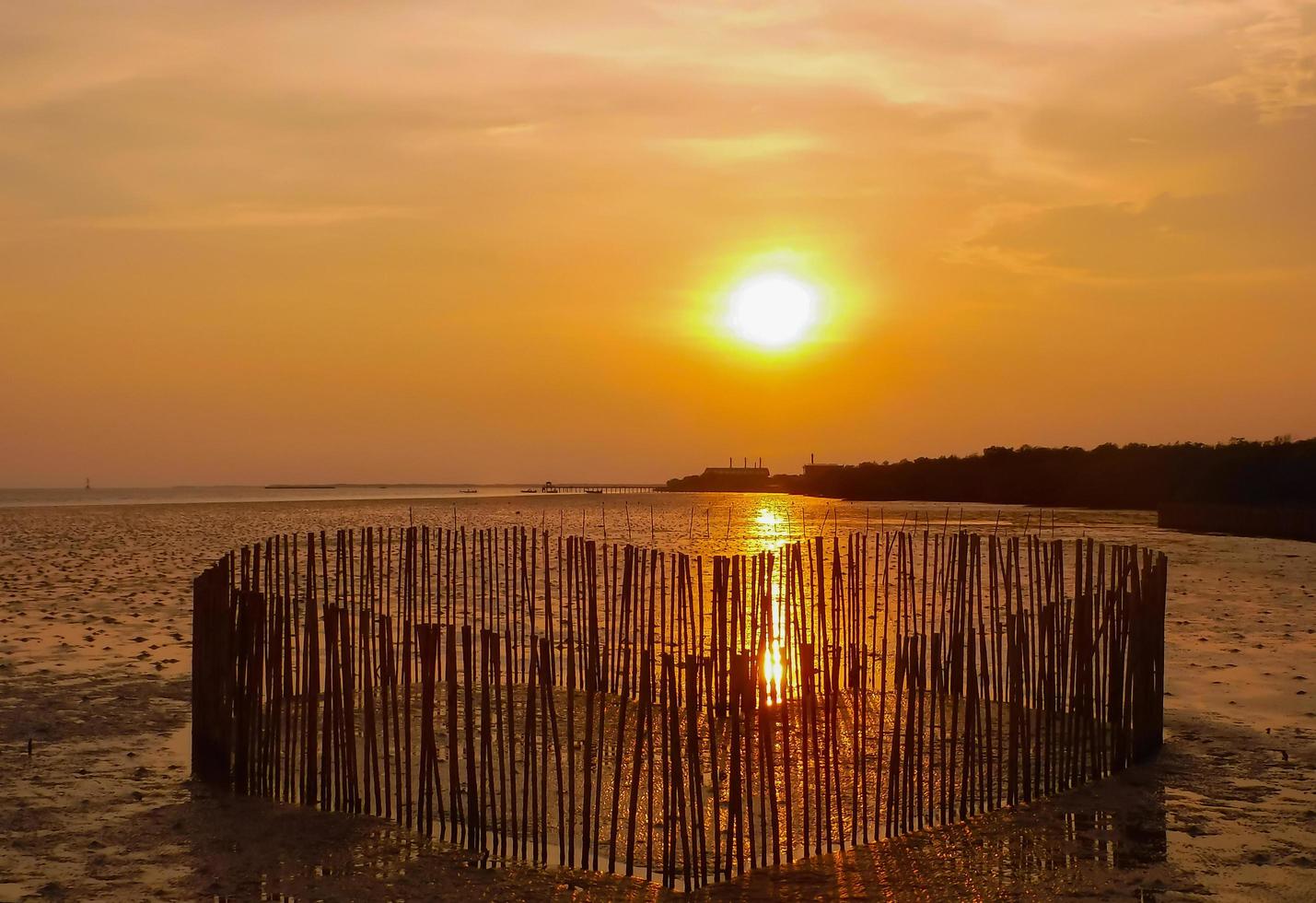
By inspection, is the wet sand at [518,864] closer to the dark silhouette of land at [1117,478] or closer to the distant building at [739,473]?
the dark silhouette of land at [1117,478]

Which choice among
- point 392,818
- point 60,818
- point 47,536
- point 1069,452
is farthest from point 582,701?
point 1069,452

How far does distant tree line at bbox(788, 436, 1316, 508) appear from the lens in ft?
137

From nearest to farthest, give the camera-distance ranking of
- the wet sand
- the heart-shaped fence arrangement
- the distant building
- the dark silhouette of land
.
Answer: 1. the wet sand
2. the heart-shaped fence arrangement
3. the dark silhouette of land
4. the distant building

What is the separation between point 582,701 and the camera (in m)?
9.70

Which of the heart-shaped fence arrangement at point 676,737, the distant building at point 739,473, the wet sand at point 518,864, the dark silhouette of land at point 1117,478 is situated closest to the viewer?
the wet sand at point 518,864

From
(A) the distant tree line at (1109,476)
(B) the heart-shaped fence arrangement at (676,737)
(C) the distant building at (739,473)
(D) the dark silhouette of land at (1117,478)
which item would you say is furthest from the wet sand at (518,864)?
(C) the distant building at (739,473)

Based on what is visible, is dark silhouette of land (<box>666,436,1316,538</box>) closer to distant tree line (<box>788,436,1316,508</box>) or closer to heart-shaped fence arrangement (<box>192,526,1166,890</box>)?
distant tree line (<box>788,436,1316,508</box>)

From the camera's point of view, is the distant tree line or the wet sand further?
the distant tree line

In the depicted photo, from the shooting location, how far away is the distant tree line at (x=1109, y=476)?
41.9 metres

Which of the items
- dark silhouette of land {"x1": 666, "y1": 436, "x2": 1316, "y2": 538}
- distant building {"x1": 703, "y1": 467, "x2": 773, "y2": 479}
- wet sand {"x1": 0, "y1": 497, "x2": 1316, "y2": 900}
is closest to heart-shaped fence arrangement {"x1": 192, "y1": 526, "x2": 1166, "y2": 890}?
wet sand {"x1": 0, "y1": 497, "x2": 1316, "y2": 900}

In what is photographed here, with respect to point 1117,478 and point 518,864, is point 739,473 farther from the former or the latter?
point 518,864

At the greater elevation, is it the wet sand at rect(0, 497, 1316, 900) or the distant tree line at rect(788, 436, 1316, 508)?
the distant tree line at rect(788, 436, 1316, 508)

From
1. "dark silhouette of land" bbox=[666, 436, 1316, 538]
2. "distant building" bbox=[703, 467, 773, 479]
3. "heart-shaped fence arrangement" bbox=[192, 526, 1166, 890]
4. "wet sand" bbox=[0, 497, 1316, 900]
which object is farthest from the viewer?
"distant building" bbox=[703, 467, 773, 479]

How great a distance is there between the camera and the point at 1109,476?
2130 inches
